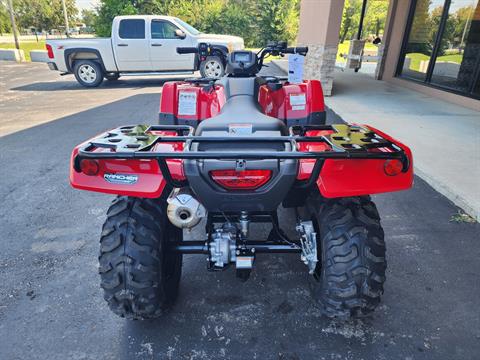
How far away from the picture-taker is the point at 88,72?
441 inches

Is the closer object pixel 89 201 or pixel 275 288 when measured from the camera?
pixel 275 288

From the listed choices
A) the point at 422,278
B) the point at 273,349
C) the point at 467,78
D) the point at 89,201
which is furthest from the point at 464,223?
the point at 467,78

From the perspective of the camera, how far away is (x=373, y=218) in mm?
1994

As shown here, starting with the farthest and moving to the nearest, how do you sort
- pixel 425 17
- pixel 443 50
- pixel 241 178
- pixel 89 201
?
pixel 425 17 → pixel 443 50 → pixel 89 201 → pixel 241 178

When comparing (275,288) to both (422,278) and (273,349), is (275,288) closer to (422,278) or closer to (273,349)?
(273,349)

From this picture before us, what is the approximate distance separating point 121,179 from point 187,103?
1.45 meters

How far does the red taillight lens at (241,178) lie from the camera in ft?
5.75

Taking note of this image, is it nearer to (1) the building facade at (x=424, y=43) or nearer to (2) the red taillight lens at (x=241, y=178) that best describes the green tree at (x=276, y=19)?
(1) the building facade at (x=424, y=43)

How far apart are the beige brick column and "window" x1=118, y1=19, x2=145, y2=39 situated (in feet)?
16.8

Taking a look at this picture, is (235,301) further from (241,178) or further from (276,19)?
(276,19)

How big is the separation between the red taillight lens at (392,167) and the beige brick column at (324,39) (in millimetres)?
7763

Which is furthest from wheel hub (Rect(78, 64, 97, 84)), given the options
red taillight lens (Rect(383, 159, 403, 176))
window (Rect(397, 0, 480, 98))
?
red taillight lens (Rect(383, 159, 403, 176))

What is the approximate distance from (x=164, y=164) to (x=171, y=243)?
29.6 inches

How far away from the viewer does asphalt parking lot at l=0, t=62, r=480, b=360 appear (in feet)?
6.75
